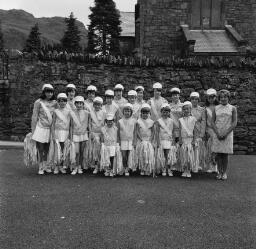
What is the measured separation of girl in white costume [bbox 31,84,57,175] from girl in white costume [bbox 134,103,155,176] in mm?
1704

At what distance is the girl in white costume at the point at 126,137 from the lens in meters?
6.73

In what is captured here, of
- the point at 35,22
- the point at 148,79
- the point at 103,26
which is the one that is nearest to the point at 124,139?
the point at 148,79

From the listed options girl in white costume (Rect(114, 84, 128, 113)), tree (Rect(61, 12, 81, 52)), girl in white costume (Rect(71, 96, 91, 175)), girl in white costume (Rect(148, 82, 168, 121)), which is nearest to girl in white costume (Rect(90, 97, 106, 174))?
girl in white costume (Rect(71, 96, 91, 175))

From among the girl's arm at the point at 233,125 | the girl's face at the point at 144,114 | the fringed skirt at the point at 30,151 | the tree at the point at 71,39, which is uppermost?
the tree at the point at 71,39

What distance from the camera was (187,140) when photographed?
6.85m

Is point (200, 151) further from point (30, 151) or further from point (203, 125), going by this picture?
point (30, 151)

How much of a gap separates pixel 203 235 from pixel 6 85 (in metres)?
8.22

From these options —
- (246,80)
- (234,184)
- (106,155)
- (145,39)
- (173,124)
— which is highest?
(145,39)

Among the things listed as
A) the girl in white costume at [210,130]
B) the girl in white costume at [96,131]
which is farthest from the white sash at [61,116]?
the girl in white costume at [210,130]

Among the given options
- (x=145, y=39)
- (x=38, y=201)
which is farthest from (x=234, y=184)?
(x=145, y=39)

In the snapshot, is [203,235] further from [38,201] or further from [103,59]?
[103,59]

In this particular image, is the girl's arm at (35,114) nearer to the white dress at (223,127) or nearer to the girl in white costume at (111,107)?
the girl in white costume at (111,107)

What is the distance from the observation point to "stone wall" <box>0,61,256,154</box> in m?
10.2

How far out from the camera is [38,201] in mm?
4969
